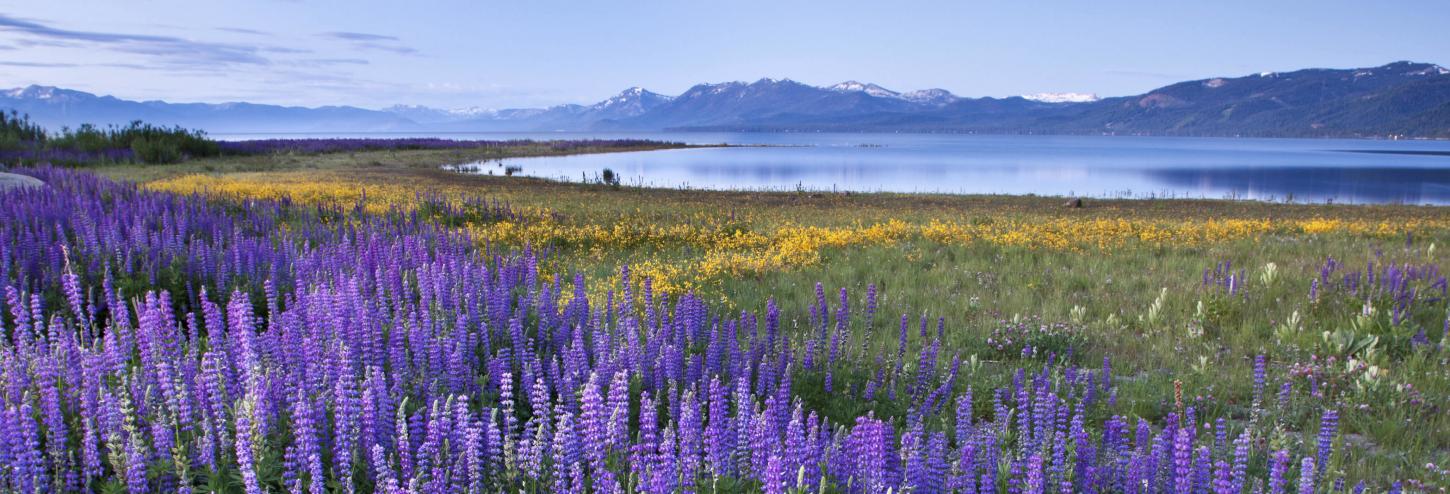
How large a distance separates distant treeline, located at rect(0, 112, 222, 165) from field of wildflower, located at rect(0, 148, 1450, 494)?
25553 millimetres

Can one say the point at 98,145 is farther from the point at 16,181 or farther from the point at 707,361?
the point at 707,361

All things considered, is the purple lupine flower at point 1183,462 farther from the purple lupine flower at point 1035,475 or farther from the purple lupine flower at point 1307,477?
the purple lupine flower at point 1035,475

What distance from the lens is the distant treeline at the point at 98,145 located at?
34531 millimetres

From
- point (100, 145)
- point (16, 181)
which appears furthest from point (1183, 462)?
point (100, 145)

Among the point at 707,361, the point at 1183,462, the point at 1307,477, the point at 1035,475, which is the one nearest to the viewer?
the point at 1035,475

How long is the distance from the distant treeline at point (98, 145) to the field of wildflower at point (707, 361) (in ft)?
83.8

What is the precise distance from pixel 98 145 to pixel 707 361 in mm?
46438

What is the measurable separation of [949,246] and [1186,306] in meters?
5.29

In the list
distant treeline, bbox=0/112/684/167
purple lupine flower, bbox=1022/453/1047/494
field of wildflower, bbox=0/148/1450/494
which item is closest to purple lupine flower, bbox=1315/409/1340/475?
field of wildflower, bbox=0/148/1450/494

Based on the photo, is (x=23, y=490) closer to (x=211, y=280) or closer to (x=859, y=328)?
(x=211, y=280)

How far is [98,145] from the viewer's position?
39625 mm

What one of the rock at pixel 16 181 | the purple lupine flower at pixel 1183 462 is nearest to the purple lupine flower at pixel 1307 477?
the purple lupine flower at pixel 1183 462

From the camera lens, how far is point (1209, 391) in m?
6.53

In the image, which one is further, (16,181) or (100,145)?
(100,145)
